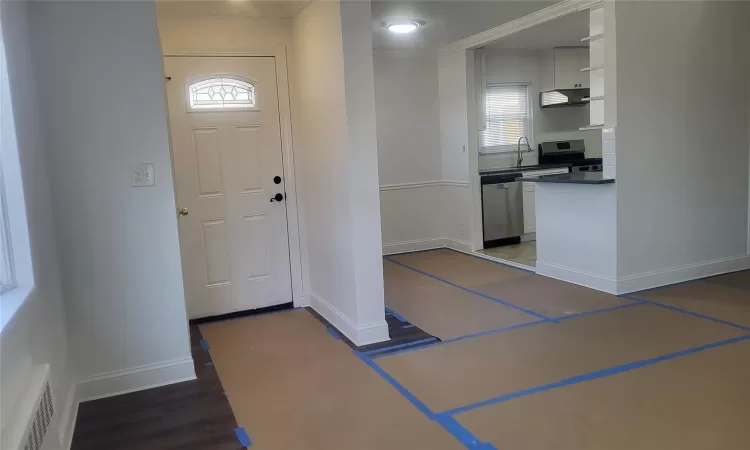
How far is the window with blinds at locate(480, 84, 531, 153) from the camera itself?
23.1 ft

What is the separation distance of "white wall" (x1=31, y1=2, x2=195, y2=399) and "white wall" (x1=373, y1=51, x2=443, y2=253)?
3639mm

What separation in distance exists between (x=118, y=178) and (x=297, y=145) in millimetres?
1718

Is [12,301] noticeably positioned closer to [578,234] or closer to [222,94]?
[222,94]

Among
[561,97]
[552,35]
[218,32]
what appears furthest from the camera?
[561,97]

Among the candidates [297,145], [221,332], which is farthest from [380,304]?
[297,145]

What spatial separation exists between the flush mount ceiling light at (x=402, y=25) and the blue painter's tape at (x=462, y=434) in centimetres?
361

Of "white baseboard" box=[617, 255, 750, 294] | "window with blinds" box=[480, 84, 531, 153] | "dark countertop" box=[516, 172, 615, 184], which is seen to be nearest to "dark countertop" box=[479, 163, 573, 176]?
"window with blinds" box=[480, 84, 531, 153]

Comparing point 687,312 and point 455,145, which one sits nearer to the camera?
point 687,312

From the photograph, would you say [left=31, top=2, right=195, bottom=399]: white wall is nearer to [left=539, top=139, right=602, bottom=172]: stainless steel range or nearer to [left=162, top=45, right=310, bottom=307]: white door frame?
[left=162, top=45, right=310, bottom=307]: white door frame

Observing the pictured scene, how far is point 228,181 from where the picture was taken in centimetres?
441

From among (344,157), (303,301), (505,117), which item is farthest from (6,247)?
(505,117)

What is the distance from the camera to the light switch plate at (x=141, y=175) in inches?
120

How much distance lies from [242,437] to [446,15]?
12.6 feet

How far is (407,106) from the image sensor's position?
6590mm
